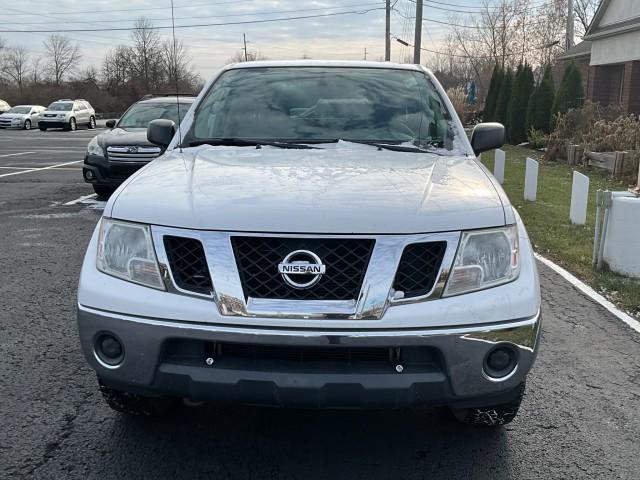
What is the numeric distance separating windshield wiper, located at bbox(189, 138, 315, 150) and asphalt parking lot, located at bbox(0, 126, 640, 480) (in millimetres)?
1447

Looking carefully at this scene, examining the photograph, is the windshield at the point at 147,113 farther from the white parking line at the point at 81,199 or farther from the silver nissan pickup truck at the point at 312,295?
the silver nissan pickup truck at the point at 312,295

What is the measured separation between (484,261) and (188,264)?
3.86 feet

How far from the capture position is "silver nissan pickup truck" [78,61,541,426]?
2430 millimetres

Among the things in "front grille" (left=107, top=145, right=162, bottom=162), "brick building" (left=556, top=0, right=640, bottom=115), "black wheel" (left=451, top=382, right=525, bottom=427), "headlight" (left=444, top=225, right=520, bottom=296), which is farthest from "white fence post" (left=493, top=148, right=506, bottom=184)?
"headlight" (left=444, top=225, right=520, bottom=296)

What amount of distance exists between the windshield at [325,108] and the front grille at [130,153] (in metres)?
6.10

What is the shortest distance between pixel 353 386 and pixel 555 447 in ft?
4.16

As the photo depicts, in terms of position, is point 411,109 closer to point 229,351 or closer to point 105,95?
point 229,351

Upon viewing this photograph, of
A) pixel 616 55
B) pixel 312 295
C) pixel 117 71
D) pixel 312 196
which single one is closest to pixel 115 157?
pixel 312 196

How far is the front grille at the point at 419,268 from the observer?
2506mm

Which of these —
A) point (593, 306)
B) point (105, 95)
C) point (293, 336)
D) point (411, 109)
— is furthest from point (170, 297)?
point (105, 95)

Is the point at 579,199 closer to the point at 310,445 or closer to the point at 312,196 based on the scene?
the point at 310,445

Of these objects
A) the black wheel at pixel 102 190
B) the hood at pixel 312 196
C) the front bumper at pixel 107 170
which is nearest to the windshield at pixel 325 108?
the hood at pixel 312 196

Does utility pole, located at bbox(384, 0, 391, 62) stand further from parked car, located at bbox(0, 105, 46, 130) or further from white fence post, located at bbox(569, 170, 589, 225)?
white fence post, located at bbox(569, 170, 589, 225)

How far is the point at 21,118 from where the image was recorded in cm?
3588
